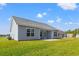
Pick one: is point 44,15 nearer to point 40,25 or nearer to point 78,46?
point 40,25

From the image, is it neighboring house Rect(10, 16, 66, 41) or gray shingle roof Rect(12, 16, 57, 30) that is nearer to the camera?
gray shingle roof Rect(12, 16, 57, 30)

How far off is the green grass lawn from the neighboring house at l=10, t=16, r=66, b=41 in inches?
15.9

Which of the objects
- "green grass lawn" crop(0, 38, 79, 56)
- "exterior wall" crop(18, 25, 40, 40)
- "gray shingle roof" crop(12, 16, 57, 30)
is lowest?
"green grass lawn" crop(0, 38, 79, 56)

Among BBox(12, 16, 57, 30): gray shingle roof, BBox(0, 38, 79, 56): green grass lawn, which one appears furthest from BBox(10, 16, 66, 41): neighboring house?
BBox(0, 38, 79, 56): green grass lawn

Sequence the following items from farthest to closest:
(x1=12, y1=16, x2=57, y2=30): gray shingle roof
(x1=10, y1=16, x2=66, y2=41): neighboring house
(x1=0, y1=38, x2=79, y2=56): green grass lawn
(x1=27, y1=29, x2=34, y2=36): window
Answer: (x1=27, y1=29, x2=34, y2=36): window → (x1=10, y1=16, x2=66, y2=41): neighboring house → (x1=12, y1=16, x2=57, y2=30): gray shingle roof → (x1=0, y1=38, x2=79, y2=56): green grass lawn

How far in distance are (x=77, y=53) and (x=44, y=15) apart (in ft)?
7.47

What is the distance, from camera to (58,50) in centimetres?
1116

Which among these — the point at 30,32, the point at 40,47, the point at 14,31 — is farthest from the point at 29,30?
the point at 40,47

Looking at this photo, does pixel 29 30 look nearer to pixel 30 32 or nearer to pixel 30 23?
pixel 30 32

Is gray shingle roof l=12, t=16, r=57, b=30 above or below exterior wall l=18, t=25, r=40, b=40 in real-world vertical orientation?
above

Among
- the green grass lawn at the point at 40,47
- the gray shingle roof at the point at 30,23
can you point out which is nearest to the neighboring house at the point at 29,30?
the gray shingle roof at the point at 30,23

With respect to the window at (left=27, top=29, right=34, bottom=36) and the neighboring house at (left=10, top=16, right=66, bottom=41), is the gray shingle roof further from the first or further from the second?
the window at (left=27, top=29, right=34, bottom=36)

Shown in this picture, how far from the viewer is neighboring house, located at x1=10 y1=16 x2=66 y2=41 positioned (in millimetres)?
12047

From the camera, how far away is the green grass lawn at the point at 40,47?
10899 millimetres
